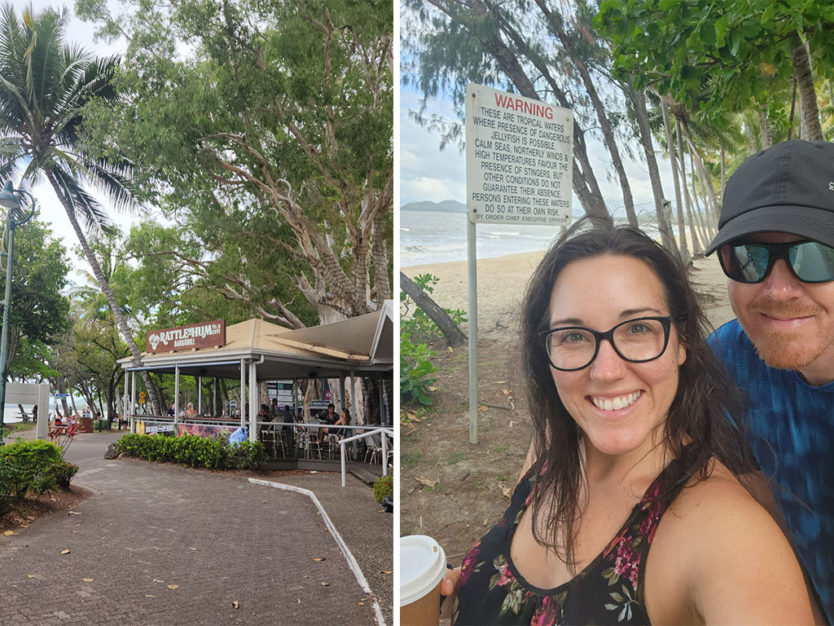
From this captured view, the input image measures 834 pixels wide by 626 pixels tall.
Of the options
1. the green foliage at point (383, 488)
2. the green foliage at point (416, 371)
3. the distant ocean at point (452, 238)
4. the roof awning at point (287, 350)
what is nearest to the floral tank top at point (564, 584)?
the green foliage at point (416, 371)

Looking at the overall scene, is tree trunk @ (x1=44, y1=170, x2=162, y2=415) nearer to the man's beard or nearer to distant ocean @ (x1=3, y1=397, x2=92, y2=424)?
distant ocean @ (x1=3, y1=397, x2=92, y2=424)

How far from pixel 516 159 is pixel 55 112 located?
3623 millimetres

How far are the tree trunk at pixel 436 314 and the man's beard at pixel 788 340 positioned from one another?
0.73 meters

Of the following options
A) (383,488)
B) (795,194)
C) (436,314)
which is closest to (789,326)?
(795,194)

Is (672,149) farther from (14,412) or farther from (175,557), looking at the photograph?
(14,412)

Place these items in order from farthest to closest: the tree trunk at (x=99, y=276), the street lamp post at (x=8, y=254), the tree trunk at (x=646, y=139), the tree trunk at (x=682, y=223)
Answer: the tree trunk at (x=99, y=276) → the street lamp post at (x=8, y=254) → the tree trunk at (x=646, y=139) → the tree trunk at (x=682, y=223)

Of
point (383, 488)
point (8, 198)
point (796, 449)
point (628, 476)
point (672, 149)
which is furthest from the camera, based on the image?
point (383, 488)

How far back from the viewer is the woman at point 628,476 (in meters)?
1.06

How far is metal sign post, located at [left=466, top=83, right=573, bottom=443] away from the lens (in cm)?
158

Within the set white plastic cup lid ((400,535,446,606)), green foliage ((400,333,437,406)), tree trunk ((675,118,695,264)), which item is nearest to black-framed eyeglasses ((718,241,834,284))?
tree trunk ((675,118,695,264))

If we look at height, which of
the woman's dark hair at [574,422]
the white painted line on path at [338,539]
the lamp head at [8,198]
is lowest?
the white painted line on path at [338,539]

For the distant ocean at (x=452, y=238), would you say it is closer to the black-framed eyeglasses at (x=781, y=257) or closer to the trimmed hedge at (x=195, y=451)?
the black-framed eyeglasses at (x=781, y=257)

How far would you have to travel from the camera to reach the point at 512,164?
159cm

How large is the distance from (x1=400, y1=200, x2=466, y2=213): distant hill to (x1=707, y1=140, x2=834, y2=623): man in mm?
651
